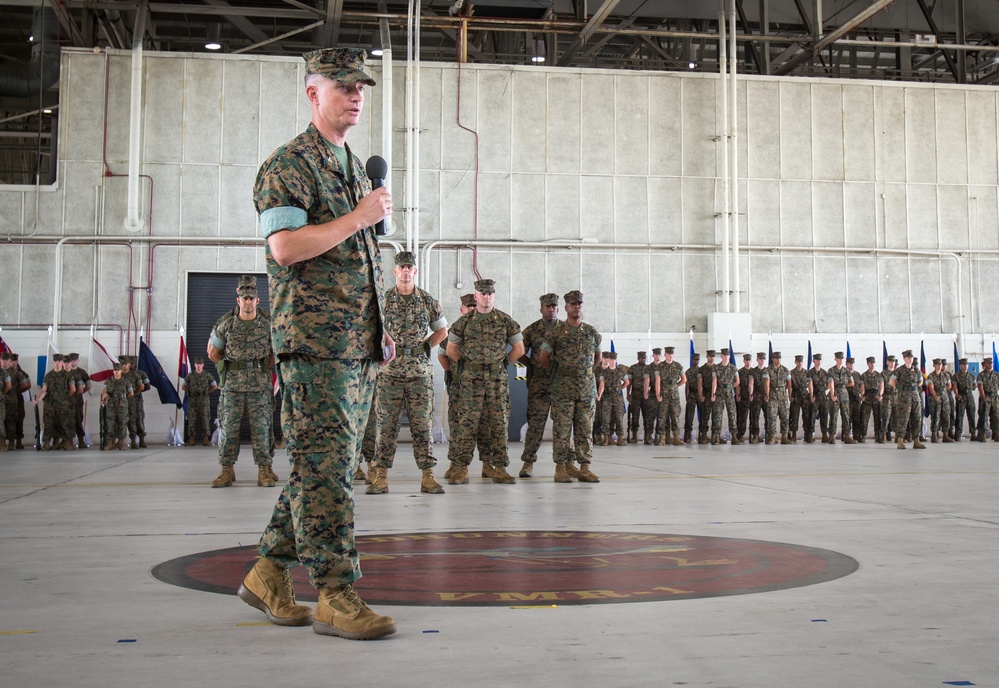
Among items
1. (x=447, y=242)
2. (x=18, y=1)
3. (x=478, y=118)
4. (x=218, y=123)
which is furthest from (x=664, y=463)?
(x=18, y=1)

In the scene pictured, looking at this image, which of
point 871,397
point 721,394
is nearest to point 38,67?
point 721,394

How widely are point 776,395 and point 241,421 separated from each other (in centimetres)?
1295

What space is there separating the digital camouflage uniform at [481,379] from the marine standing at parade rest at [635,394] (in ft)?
32.8

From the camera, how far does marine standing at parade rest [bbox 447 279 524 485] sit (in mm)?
8867

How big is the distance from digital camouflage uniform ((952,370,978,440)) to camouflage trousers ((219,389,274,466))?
15.4 meters

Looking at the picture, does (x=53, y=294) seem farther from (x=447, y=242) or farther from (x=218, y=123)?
(x=447, y=242)

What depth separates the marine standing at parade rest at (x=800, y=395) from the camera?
19.2 meters

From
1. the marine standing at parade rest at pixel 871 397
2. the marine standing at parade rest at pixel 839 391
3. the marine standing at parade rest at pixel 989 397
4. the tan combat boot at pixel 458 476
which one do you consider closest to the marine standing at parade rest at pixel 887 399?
the marine standing at parade rest at pixel 871 397

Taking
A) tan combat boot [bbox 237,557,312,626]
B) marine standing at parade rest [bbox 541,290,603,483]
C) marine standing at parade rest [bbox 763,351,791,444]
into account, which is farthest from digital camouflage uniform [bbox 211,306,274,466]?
marine standing at parade rest [bbox 763,351,791,444]

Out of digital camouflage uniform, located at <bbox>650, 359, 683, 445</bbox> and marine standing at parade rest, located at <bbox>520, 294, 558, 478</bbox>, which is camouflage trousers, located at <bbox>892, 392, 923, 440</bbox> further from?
marine standing at parade rest, located at <bbox>520, 294, 558, 478</bbox>

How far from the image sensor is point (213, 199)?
1866 cm

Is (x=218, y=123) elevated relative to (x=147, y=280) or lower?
elevated

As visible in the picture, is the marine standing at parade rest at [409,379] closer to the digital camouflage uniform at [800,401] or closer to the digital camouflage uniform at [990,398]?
the digital camouflage uniform at [800,401]

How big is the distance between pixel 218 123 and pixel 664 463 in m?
11.5
